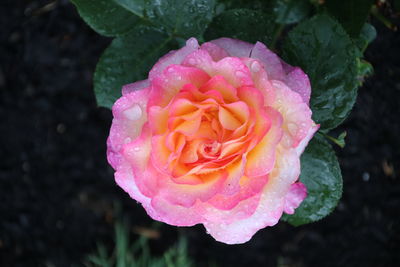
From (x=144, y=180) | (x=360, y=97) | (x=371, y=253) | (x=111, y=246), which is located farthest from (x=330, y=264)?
(x=144, y=180)

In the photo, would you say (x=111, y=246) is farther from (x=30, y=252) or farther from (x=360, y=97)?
(x=360, y=97)

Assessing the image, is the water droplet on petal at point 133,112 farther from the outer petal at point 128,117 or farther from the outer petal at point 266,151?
the outer petal at point 266,151

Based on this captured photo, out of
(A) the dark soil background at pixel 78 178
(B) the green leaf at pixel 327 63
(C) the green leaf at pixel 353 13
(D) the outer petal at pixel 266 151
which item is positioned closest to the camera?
(D) the outer petal at pixel 266 151

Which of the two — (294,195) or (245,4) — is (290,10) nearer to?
(245,4)

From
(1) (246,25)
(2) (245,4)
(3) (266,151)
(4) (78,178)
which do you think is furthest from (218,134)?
(4) (78,178)

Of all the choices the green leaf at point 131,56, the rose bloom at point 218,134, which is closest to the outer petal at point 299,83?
the rose bloom at point 218,134

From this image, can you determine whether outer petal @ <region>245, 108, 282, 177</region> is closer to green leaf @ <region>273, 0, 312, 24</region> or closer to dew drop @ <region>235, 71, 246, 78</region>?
dew drop @ <region>235, 71, 246, 78</region>
